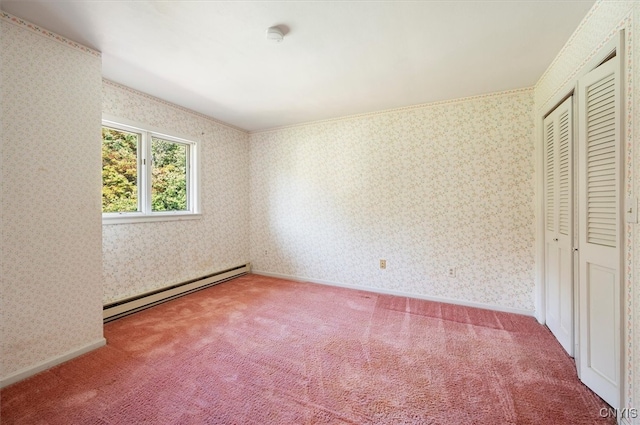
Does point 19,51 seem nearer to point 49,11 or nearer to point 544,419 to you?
point 49,11

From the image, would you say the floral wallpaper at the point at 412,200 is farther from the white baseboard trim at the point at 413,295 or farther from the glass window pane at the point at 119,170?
the glass window pane at the point at 119,170

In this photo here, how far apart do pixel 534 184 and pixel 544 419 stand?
2262mm

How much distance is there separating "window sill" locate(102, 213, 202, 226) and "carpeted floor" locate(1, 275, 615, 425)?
103 centimetres

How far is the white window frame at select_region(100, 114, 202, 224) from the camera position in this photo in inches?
110

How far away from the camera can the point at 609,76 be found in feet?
4.99

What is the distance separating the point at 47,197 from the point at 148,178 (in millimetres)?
1227

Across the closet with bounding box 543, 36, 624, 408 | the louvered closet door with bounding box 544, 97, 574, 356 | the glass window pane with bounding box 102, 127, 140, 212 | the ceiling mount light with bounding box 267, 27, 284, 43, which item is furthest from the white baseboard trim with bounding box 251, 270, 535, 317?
the ceiling mount light with bounding box 267, 27, 284, 43

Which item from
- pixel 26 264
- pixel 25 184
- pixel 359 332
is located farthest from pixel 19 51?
pixel 359 332

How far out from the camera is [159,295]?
10.3 feet

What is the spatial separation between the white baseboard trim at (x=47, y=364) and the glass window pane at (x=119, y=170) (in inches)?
52.0

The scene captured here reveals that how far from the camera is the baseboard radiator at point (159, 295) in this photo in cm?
271

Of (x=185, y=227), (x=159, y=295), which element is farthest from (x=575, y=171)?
(x=159, y=295)

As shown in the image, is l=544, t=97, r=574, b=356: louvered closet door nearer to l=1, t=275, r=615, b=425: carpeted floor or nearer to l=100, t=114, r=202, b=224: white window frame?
l=1, t=275, r=615, b=425: carpeted floor

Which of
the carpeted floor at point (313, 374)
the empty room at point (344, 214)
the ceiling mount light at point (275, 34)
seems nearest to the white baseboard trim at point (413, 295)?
the empty room at point (344, 214)
